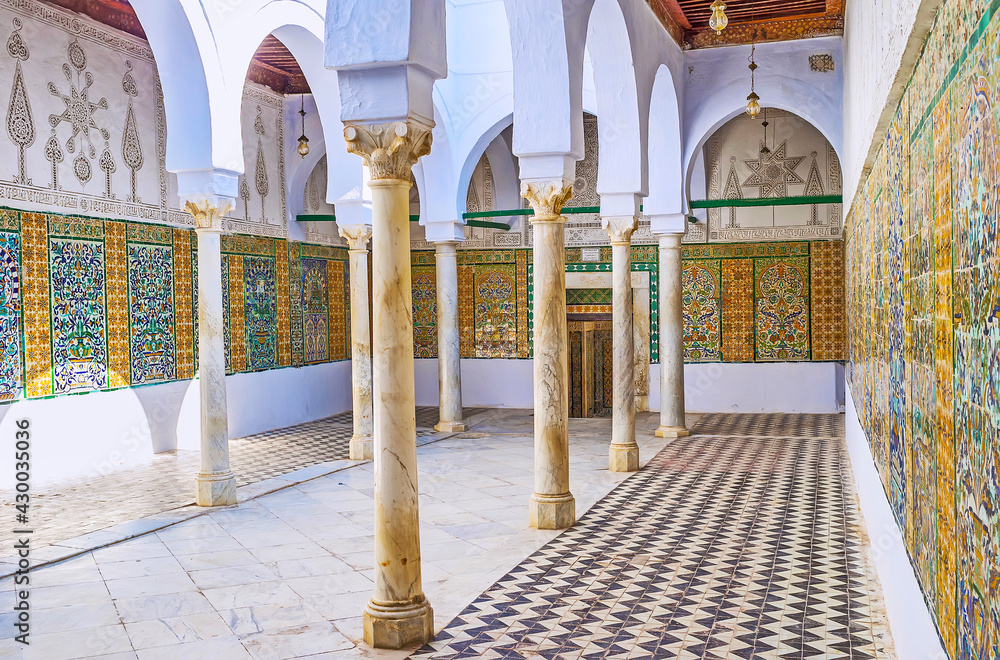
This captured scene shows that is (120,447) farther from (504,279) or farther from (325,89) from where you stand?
(504,279)

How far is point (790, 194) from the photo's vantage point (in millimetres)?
12992

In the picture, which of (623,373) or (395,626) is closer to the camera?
(395,626)

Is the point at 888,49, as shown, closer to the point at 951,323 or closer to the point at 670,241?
the point at 951,323

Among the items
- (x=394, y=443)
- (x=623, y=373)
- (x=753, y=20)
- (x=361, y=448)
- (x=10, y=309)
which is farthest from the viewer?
(x=753, y=20)

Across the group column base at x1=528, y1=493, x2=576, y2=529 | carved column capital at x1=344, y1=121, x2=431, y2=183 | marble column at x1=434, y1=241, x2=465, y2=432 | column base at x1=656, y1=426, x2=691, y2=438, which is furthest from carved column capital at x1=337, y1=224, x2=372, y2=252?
carved column capital at x1=344, y1=121, x2=431, y2=183

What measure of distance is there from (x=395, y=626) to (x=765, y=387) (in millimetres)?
10101

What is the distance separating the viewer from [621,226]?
8.33 m

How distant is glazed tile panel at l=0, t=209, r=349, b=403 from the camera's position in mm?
8211

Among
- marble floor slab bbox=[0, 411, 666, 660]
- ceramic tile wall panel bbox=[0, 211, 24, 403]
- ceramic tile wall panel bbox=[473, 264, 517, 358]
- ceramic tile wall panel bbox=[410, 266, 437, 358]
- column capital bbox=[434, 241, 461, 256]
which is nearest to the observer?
marble floor slab bbox=[0, 411, 666, 660]

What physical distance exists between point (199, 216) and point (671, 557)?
4388mm

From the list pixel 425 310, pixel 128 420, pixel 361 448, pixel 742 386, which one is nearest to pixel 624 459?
pixel 361 448

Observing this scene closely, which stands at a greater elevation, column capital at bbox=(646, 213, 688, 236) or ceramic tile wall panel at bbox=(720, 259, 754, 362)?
column capital at bbox=(646, 213, 688, 236)

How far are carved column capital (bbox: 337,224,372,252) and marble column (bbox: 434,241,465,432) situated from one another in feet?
5.37

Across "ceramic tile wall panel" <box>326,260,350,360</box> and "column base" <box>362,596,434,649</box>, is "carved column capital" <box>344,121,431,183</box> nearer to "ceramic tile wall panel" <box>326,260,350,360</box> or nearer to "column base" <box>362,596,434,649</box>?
"column base" <box>362,596,434,649</box>
